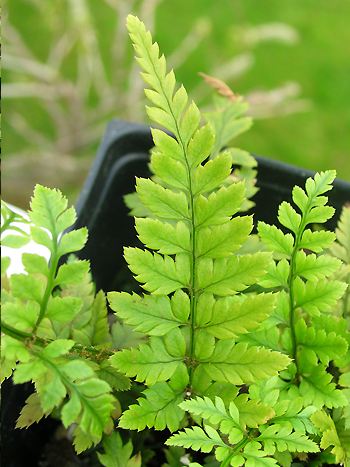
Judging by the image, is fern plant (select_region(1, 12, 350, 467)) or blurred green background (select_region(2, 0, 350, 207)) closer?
fern plant (select_region(1, 12, 350, 467))

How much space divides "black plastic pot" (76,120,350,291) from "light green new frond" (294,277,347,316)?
0.23m

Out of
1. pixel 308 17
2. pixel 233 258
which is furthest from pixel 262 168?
pixel 308 17

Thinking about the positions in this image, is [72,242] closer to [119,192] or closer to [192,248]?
[192,248]

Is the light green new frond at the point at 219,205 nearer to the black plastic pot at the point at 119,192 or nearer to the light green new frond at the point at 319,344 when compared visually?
the light green new frond at the point at 319,344

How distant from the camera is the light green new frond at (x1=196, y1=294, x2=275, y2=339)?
0.46 m

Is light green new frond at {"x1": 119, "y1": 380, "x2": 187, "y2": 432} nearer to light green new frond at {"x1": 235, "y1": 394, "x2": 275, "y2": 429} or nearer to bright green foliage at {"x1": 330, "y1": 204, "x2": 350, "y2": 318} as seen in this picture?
light green new frond at {"x1": 235, "y1": 394, "x2": 275, "y2": 429}

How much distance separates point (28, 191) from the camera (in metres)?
1.62

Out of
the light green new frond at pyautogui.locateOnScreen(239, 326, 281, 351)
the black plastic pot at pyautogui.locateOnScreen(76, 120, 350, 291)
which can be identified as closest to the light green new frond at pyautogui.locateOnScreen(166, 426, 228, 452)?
the light green new frond at pyautogui.locateOnScreen(239, 326, 281, 351)

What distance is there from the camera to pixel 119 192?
0.78 m

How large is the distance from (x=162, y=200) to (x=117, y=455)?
0.74ft

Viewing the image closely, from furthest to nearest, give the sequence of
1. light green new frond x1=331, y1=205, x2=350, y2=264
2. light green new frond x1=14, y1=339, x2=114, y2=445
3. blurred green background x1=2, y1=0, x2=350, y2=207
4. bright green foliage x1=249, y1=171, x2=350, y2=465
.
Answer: blurred green background x1=2, y1=0, x2=350, y2=207 < light green new frond x1=331, y1=205, x2=350, y2=264 < bright green foliage x1=249, y1=171, x2=350, y2=465 < light green new frond x1=14, y1=339, x2=114, y2=445

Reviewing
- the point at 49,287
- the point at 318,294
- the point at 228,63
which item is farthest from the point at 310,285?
the point at 228,63

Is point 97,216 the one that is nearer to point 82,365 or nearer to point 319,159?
point 82,365

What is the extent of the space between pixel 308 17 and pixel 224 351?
181cm
